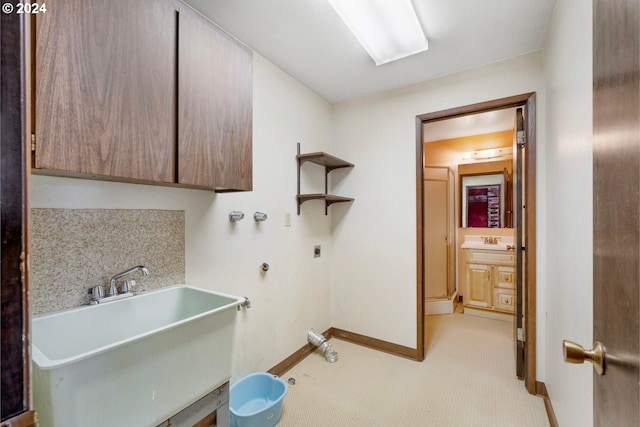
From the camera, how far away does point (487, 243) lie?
3764mm

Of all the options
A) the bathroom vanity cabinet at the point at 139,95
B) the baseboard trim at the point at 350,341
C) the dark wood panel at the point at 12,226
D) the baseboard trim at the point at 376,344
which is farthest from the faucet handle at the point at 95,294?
the baseboard trim at the point at 376,344

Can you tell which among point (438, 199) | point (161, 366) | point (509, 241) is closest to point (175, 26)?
point (161, 366)

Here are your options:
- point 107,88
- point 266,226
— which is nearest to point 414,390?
point 266,226

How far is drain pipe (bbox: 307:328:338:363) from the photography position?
2354 millimetres

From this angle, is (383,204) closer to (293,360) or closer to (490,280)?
(293,360)

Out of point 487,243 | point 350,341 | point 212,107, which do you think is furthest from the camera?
point 487,243

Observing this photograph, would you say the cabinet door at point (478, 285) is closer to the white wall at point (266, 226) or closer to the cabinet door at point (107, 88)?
the white wall at point (266, 226)

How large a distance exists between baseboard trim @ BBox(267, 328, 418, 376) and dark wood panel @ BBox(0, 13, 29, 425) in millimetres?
1921

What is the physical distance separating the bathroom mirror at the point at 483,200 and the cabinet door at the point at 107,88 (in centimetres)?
394

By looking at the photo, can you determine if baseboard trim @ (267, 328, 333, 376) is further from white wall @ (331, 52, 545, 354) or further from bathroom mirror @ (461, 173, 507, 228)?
bathroom mirror @ (461, 173, 507, 228)

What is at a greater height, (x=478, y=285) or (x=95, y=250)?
(x=95, y=250)

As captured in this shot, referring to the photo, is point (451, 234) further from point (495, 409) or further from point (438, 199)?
point (495, 409)

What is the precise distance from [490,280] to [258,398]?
9.93 ft

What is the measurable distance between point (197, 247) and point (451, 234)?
136 inches
